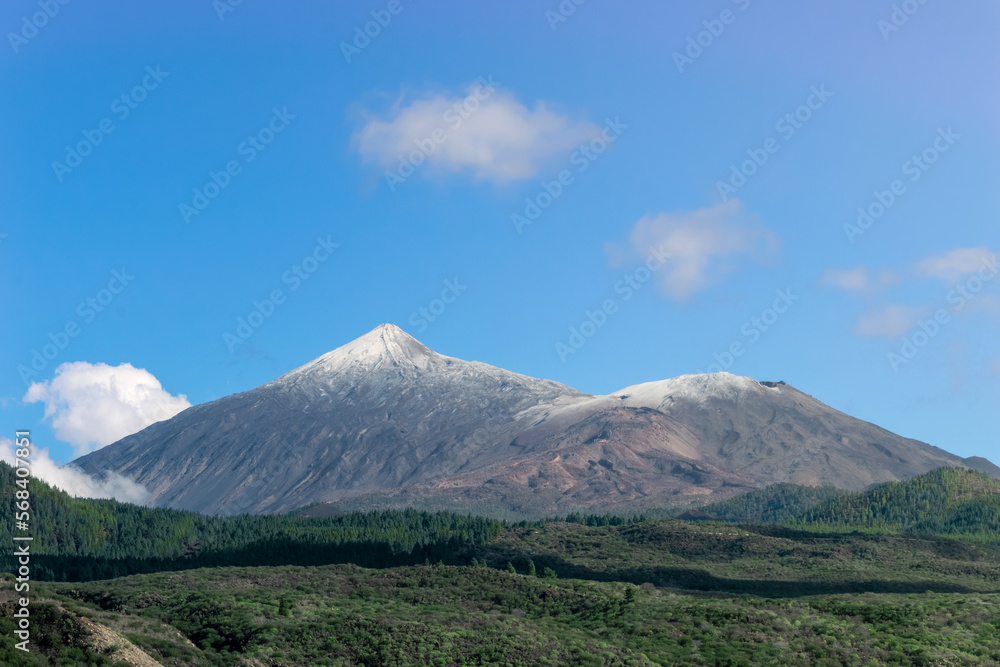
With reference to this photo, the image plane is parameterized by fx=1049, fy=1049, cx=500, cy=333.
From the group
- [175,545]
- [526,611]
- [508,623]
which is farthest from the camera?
[175,545]

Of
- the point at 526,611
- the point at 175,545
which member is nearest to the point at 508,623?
the point at 526,611

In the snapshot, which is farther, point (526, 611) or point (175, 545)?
point (175, 545)

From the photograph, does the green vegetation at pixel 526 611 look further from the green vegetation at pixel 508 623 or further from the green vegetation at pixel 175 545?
the green vegetation at pixel 175 545

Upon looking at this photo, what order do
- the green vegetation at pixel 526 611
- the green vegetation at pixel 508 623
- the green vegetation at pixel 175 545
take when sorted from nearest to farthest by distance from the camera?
the green vegetation at pixel 526 611 → the green vegetation at pixel 508 623 → the green vegetation at pixel 175 545

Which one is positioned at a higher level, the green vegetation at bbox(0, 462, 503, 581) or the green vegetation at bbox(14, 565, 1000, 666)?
the green vegetation at bbox(0, 462, 503, 581)

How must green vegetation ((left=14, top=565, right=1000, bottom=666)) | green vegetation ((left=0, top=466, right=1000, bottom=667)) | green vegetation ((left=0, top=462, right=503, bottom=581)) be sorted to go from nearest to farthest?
green vegetation ((left=0, top=466, right=1000, bottom=667))
green vegetation ((left=14, top=565, right=1000, bottom=666))
green vegetation ((left=0, top=462, right=503, bottom=581))

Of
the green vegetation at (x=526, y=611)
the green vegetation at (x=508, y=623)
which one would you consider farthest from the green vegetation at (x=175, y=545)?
the green vegetation at (x=508, y=623)

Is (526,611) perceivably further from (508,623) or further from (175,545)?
(175,545)

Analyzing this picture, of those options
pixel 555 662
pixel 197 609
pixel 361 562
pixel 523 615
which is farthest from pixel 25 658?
pixel 361 562

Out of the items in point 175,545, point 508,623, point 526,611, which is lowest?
point 508,623

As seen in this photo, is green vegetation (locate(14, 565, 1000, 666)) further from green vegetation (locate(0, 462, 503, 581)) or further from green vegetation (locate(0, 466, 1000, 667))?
green vegetation (locate(0, 462, 503, 581))

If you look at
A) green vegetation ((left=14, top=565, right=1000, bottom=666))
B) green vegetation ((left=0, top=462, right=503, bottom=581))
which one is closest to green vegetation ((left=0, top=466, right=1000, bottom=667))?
green vegetation ((left=14, top=565, right=1000, bottom=666))

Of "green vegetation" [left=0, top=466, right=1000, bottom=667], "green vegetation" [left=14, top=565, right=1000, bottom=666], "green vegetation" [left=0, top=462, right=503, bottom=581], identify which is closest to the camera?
"green vegetation" [left=0, top=466, right=1000, bottom=667]

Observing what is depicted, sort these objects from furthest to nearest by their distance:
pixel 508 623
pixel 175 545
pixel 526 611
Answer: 1. pixel 175 545
2. pixel 526 611
3. pixel 508 623
